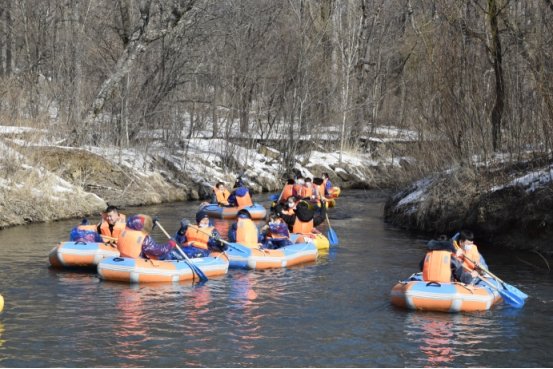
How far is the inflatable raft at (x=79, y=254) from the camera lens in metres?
15.0

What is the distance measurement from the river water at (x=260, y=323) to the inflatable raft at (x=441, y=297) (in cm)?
13

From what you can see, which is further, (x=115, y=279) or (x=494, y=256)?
(x=494, y=256)

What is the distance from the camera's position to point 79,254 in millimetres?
15062

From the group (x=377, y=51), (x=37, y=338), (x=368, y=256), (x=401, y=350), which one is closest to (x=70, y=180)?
(x=368, y=256)

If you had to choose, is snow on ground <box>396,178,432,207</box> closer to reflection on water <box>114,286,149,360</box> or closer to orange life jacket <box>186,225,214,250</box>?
orange life jacket <box>186,225,214,250</box>

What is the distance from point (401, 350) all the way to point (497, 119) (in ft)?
37.0

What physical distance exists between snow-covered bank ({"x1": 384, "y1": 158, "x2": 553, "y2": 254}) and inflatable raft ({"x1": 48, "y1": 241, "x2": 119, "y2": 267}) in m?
8.78

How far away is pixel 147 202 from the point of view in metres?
26.0

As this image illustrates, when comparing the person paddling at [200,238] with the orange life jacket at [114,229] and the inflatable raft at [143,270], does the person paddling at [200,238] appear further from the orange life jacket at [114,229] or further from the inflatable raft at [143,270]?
the orange life jacket at [114,229]

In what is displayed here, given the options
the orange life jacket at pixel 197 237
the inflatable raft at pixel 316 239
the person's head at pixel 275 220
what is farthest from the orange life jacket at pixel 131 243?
the inflatable raft at pixel 316 239

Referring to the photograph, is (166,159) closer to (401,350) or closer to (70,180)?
(70,180)

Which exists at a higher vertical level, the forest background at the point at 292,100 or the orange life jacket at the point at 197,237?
the forest background at the point at 292,100

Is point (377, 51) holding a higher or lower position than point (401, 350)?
higher

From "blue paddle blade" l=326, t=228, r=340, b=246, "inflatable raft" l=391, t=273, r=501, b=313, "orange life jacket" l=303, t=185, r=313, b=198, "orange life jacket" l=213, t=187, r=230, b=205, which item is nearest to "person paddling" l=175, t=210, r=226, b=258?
"blue paddle blade" l=326, t=228, r=340, b=246
